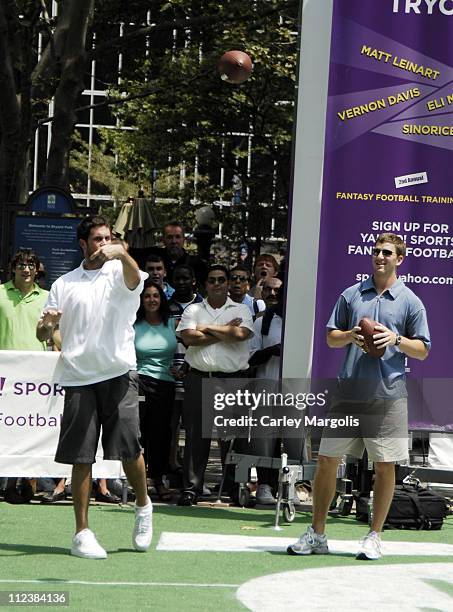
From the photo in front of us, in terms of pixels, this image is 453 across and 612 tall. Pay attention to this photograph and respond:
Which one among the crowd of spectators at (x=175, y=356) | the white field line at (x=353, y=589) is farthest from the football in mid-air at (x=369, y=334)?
the crowd of spectators at (x=175, y=356)

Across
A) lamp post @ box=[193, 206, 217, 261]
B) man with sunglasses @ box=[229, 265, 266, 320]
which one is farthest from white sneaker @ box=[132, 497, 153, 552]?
lamp post @ box=[193, 206, 217, 261]

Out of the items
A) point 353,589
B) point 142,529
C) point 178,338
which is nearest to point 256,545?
point 142,529

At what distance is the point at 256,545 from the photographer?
9.67 m

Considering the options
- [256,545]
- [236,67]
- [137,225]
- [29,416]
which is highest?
[236,67]

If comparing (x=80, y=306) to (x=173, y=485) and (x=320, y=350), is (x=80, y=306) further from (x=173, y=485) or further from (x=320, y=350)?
(x=173, y=485)

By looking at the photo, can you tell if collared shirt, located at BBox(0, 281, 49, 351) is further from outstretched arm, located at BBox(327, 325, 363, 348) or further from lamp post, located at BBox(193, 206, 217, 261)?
lamp post, located at BBox(193, 206, 217, 261)

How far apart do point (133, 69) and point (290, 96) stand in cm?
366

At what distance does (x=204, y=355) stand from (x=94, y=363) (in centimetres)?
347

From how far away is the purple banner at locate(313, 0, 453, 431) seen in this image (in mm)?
11289

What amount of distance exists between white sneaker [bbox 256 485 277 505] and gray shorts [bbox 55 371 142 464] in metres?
3.44

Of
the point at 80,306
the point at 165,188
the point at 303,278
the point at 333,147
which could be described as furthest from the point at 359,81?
the point at 165,188

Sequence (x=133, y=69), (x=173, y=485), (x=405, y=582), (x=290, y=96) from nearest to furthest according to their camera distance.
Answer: (x=405, y=582) → (x=173, y=485) → (x=133, y=69) → (x=290, y=96)

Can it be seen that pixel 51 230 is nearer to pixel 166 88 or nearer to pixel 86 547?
pixel 166 88

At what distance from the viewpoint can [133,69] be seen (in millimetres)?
27000
